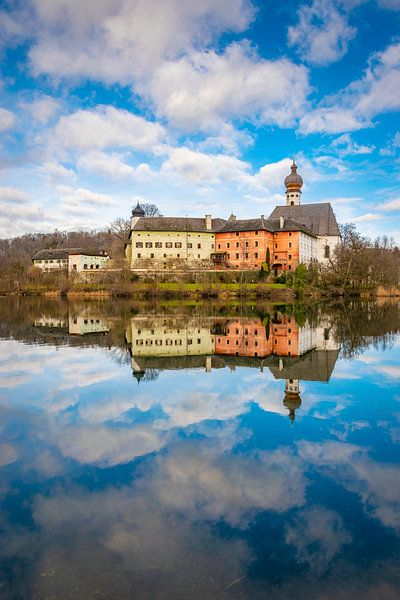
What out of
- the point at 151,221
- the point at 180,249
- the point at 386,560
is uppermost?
the point at 151,221

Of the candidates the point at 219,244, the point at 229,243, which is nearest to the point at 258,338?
the point at 229,243

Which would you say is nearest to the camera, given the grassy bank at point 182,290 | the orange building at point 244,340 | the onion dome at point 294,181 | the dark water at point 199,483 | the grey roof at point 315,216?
the dark water at point 199,483

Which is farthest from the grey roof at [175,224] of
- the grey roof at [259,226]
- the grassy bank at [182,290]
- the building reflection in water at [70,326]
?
the building reflection in water at [70,326]

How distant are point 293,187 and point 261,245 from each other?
20690 mm

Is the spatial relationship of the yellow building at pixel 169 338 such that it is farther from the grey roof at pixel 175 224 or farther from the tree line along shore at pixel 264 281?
the grey roof at pixel 175 224

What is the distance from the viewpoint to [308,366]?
13.9 metres

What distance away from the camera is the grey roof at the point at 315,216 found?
72188 millimetres

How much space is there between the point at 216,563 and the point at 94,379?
8276mm

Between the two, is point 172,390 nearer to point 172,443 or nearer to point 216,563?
point 172,443

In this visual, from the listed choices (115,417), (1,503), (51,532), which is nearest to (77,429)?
(115,417)

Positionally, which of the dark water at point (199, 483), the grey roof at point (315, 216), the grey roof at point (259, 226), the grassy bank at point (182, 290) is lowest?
the dark water at point (199, 483)

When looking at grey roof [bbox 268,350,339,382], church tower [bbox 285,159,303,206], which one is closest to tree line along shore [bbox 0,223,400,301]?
church tower [bbox 285,159,303,206]

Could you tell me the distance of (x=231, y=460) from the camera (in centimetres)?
646

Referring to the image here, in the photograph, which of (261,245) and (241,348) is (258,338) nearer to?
(241,348)
